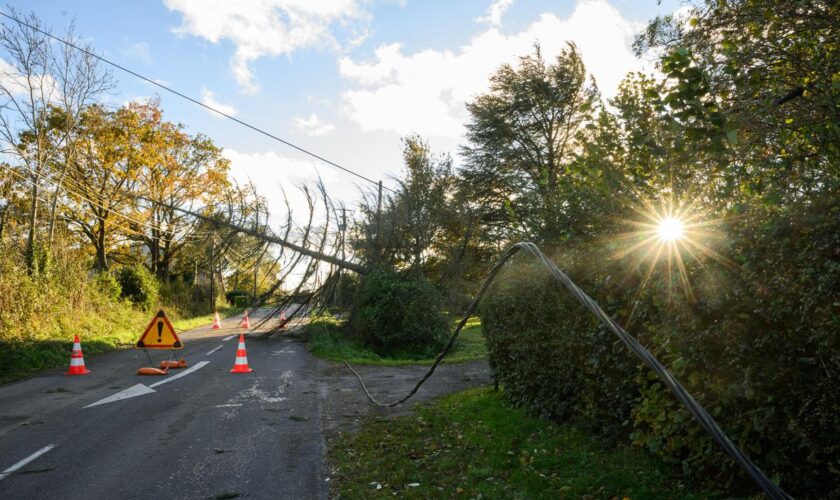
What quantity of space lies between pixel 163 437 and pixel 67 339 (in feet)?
38.1

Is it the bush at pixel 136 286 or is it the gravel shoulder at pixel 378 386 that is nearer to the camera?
the gravel shoulder at pixel 378 386

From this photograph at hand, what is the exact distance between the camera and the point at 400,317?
18.9 m

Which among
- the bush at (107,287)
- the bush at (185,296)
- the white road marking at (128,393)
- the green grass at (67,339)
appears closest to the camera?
the white road marking at (128,393)

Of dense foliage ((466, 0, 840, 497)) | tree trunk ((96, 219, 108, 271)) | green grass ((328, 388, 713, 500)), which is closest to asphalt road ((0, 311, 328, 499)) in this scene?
green grass ((328, 388, 713, 500))

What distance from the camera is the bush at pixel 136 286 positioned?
2739 cm

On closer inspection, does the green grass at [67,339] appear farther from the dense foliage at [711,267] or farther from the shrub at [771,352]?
the shrub at [771,352]

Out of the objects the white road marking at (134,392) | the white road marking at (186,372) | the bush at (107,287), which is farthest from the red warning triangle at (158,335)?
the bush at (107,287)

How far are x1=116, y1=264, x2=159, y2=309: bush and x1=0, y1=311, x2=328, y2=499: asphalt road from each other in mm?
15667

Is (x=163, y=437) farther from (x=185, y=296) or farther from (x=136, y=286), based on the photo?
(x=185, y=296)

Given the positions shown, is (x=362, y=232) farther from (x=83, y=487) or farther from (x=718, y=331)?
(x=718, y=331)

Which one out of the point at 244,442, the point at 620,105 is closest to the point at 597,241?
the point at 620,105

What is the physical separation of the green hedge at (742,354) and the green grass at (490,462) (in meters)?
0.31

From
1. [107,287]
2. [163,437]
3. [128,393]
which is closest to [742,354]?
[163,437]

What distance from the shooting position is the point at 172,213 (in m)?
33.5
